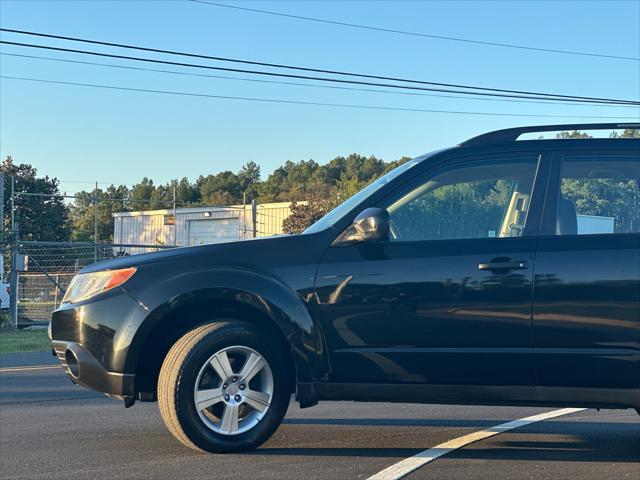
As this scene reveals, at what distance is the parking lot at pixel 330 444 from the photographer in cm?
474

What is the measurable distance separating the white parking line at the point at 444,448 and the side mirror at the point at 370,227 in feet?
4.27

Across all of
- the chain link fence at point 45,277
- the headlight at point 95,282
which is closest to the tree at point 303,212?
the chain link fence at point 45,277

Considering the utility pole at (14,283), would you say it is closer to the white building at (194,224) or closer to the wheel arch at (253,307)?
the wheel arch at (253,307)

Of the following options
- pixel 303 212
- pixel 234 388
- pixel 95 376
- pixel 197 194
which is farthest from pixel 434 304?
pixel 197 194

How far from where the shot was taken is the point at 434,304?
190 inches

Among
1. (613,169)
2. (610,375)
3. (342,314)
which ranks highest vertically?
(613,169)

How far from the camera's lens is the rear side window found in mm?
5039

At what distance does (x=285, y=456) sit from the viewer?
5074mm

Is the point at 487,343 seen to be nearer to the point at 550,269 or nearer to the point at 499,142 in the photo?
the point at 550,269

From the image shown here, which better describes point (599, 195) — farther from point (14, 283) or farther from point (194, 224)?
point (194, 224)

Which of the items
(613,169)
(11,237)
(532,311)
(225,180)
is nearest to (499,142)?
(613,169)

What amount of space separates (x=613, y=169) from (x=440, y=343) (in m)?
1.58

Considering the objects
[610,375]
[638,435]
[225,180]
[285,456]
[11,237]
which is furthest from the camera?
[225,180]

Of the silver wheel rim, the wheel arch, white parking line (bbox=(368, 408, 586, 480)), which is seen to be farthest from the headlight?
white parking line (bbox=(368, 408, 586, 480))
